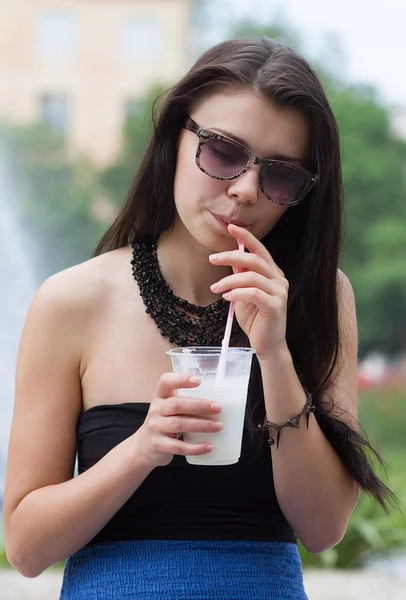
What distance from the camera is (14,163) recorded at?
18.3 meters

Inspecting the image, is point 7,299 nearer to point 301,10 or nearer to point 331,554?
point 331,554

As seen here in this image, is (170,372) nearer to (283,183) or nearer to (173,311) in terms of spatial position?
(173,311)

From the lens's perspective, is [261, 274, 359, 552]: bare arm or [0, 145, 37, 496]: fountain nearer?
[261, 274, 359, 552]: bare arm

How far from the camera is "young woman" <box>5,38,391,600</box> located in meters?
1.67

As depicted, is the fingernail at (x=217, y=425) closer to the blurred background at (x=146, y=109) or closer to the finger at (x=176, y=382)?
the finger at (x=176, y=382)

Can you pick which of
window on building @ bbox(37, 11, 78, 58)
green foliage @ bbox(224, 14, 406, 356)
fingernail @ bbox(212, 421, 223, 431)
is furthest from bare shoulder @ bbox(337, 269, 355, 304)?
window on building @ bbox(37, 11, 78, 58)

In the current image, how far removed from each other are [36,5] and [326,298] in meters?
22.0

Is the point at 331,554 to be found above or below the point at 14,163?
below

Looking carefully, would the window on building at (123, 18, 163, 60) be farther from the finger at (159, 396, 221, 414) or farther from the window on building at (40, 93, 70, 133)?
the finger at (159, 396, 221, 414)

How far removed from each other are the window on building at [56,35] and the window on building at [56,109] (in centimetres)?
97

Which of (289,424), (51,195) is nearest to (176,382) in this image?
(289,424)

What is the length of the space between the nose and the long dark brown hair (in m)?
0.14

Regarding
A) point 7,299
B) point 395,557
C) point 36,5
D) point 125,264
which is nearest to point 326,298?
point 125,264

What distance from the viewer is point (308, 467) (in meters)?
1.70
